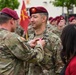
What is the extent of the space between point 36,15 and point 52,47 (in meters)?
0.75

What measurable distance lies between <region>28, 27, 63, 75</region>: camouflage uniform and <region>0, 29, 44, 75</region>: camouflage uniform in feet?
2.06

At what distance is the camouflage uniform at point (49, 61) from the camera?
17.2 ft

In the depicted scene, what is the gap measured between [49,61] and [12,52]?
987 millimetres

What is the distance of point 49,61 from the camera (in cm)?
528

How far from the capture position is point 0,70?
455 centimetres

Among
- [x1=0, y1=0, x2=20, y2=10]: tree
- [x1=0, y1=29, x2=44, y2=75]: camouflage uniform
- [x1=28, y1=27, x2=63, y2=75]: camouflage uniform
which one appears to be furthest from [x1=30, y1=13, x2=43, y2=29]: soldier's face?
[x1=0, y1=0, x2=20, y2=10]: tree

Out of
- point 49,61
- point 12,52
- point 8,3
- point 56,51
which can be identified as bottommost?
point 8,3

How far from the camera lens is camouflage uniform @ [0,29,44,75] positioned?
4438 mm

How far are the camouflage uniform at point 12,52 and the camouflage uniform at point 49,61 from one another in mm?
627

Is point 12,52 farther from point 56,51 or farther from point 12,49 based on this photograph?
point 56,51

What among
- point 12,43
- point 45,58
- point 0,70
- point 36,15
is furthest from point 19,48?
point 36,15

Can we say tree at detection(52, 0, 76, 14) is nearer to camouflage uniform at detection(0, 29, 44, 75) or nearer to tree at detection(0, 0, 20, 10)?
tree at detection(0, 0, 20, 10)

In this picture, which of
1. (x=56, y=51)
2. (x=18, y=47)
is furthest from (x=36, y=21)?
(x=18, y=47)

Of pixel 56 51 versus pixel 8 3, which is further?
pixel 8 3
